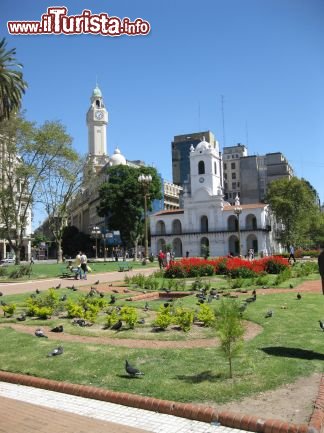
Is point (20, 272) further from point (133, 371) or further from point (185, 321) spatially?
point (133, 371)

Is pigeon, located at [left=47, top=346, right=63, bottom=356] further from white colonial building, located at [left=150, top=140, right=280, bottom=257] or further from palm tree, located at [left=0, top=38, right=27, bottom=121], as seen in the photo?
white colonial building, located at [left=150, top=140, right=280, bottom=257]

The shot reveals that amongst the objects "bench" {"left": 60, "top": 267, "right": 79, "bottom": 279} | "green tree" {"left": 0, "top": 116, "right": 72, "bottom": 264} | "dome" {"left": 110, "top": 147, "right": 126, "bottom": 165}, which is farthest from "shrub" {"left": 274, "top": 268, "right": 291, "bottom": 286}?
"dome" {"left": 110, "top": 147, "right": 126, "bottom": 165}

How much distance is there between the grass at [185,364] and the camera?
6.00 metres

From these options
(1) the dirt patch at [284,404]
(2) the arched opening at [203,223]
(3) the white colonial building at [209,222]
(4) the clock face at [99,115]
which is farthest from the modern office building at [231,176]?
(1) the dirt patch at [284,404]

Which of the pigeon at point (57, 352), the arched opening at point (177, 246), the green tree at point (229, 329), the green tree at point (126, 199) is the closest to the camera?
the green tree at point (229, 329)

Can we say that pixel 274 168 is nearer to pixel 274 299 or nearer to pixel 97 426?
pixel 274 299

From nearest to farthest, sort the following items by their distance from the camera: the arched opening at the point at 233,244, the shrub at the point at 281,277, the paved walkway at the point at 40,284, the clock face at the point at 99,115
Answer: the shrub at the point at 281,277
the paved walkway at the point at 40,284
the arched opening at the point at 233,244
the clock face at the point at 99,115

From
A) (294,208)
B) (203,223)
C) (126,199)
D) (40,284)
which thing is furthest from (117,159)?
(40,284)

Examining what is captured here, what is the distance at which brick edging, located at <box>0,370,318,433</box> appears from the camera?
474cm

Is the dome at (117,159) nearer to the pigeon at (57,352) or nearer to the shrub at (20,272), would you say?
the shrub at (20,272)

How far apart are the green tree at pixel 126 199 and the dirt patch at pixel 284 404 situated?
56.6 metres

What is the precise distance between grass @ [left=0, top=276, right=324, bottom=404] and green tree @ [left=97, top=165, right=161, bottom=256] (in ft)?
175

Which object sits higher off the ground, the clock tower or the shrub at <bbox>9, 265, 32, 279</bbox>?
the clock tower

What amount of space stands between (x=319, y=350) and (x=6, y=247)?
84.0 m
